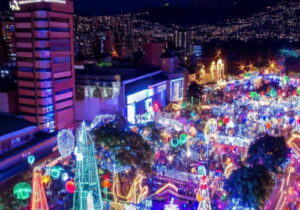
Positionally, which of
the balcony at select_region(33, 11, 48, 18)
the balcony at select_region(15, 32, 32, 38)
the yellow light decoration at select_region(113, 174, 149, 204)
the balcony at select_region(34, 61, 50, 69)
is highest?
the balcony at select_region(33, 11, 48, 18)

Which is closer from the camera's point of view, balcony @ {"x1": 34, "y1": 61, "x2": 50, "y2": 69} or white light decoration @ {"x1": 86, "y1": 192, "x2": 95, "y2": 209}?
white light decoration @ {"x1": 86, "y1": 192, "x2": 95, "y2": 209}

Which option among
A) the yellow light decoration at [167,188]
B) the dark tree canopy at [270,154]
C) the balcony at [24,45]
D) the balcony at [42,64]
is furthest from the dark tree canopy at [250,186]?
the balcony at [24,45]

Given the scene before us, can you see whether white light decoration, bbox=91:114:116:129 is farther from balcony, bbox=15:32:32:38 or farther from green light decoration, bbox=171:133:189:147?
balcony, bbox=15:32:32:38

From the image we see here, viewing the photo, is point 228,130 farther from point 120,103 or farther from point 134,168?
point 120,103

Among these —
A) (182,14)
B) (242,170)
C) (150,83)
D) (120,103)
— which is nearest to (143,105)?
(150,83)

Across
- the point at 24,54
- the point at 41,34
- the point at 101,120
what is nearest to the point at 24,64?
the point at 24,54

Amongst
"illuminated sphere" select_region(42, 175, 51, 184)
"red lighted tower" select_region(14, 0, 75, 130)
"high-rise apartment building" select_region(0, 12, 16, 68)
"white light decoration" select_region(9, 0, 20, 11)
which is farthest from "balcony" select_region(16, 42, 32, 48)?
"high-rise apartment building" select_region(0, 12, 16, 68)

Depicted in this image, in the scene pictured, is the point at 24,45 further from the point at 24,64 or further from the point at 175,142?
the point at 175,142
